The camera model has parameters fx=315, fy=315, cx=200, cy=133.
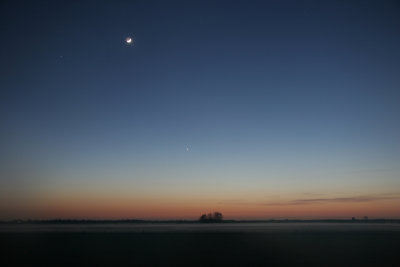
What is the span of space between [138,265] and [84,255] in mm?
7881

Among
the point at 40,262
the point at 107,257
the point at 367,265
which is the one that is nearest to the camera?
the point at 367,265

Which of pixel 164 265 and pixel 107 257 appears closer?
pixel 164 265

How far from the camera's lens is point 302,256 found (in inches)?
1066

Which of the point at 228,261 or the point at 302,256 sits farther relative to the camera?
the point at 302,256

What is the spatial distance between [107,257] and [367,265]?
20448 millimetres

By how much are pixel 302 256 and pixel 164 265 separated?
12.1 metres

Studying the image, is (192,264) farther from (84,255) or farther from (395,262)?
(395,262)

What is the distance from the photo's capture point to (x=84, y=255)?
1118 inches

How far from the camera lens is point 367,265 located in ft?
74.4

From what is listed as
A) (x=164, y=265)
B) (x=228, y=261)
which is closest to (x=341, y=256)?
(x=228, y=261)

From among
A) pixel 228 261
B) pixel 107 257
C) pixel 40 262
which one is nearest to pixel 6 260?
pixel 40 262

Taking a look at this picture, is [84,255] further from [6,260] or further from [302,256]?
[302,256]

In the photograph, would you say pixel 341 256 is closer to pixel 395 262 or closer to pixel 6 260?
pixel 395 262

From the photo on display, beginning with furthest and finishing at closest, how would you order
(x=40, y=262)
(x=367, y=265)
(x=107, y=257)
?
(x=107, y=257) → (x=40, y=262) → (x=367, y=265)
